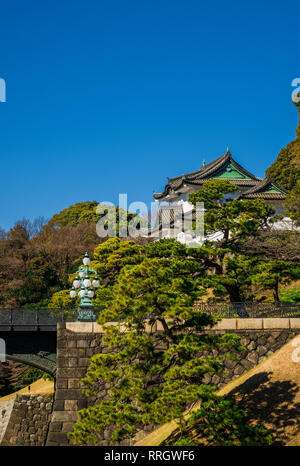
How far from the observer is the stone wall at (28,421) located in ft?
102

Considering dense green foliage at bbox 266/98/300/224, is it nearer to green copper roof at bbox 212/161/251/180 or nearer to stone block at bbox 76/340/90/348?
green copper roof at bbox 212/161/251/180

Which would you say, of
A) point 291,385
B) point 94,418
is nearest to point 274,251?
point 291,385

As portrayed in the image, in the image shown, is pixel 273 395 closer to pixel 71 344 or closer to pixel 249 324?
pixel 249 324

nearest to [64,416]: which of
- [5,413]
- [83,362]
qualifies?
[83,362]

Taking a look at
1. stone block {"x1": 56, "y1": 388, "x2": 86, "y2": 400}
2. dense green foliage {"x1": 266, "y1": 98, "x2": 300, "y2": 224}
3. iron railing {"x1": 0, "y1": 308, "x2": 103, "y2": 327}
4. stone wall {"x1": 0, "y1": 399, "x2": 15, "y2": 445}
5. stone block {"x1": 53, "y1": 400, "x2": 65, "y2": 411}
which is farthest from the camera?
dense green foliage {"x1": 266, "y1": 98, "x2": 300, "y2": 224}

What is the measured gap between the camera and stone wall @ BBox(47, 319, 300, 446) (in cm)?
2078

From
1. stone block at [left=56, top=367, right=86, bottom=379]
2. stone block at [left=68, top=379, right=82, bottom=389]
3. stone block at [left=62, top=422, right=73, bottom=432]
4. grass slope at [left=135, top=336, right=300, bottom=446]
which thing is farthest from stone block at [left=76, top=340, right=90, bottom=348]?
grass slope at [left=135, top=336, right=300, bottom=446]

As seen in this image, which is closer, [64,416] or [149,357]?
[149,357]

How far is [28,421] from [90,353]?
1238 cm

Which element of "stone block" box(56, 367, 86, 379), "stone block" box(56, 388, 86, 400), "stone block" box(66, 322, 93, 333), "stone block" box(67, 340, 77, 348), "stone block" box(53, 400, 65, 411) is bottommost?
"stone block" box(53, 400, 65, 411)

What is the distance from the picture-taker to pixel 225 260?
24.3 meters

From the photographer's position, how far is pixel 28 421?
32062 millimetres

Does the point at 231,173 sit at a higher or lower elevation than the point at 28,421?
higher
